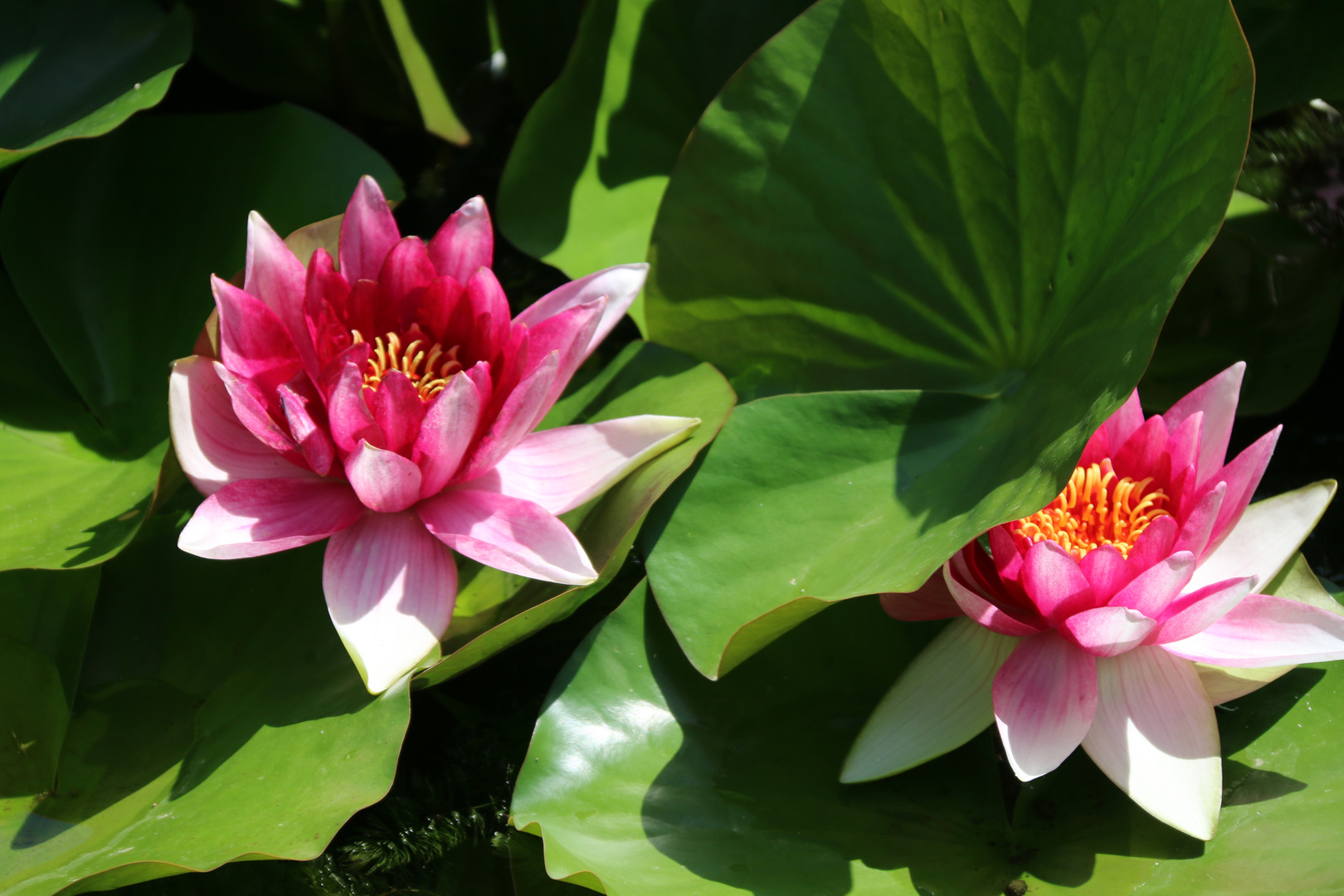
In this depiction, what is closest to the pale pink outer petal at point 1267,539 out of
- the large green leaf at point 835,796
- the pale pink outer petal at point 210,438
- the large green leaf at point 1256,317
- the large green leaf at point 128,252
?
the large green leaf at point 835,796

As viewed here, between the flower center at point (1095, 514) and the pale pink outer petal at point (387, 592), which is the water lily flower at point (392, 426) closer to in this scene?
the pale pink outer petal at point (387, 592)

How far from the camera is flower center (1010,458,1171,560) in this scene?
0.82 meters

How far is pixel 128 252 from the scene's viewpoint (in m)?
1.11

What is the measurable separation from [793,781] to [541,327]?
0.46 metres

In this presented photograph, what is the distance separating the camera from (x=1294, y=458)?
1.13 m

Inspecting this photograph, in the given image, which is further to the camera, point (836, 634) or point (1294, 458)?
point (1294, 458)

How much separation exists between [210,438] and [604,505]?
35 centimetres

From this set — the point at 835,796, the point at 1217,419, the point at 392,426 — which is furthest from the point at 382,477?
the point at 1217,419

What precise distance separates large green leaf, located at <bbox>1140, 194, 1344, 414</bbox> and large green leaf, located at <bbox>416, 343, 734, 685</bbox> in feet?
1.91

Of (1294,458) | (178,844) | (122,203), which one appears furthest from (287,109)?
(1294,458)

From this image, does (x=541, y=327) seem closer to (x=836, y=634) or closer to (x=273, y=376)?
(x=273, y=376)

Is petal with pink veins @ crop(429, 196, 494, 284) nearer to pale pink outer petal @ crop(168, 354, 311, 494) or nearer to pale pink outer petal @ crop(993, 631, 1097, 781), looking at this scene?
pale pink outer petal @ crop(168, 354, 311, 494)

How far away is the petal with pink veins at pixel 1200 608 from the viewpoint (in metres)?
0.70

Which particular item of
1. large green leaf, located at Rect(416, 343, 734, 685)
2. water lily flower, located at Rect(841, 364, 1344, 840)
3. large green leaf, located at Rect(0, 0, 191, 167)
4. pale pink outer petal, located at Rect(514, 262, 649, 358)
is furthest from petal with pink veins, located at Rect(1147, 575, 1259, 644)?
large green leaf, located at Rect(0, 0, 191, 167)
